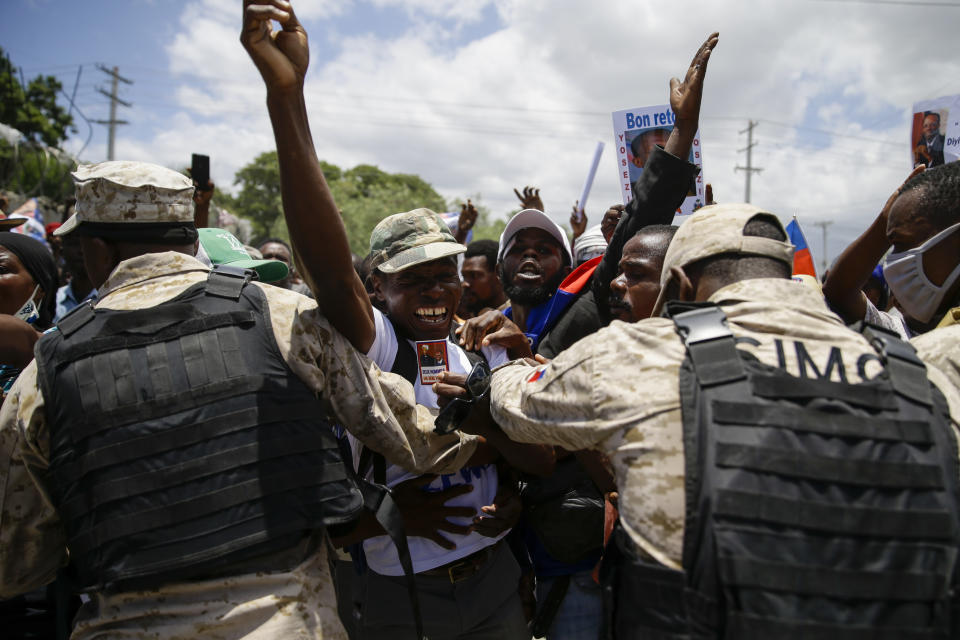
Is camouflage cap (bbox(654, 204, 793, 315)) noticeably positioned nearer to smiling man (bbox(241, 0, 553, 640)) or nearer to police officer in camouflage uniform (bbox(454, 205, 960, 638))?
police officer in camouflage uniform (bbox(454, 205, 960, 638))

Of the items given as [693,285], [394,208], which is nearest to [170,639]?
[693,285]

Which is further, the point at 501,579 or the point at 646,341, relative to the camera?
the point at 501,579

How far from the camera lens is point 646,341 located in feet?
5.29

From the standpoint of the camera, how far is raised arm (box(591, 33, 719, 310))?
9.37ft

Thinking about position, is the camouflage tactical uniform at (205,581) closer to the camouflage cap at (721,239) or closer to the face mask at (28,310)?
the camouflage cap at (721,239)

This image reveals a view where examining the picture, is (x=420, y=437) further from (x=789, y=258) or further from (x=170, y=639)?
(x=789, y=258)

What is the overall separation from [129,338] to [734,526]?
5.18 feet

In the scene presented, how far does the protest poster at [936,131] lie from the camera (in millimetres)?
3846

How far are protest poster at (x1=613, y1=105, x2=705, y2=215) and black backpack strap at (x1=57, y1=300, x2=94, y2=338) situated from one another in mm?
3111

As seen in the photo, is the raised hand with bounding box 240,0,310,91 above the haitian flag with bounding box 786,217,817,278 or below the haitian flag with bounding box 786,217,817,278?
above

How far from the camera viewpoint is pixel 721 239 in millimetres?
1770

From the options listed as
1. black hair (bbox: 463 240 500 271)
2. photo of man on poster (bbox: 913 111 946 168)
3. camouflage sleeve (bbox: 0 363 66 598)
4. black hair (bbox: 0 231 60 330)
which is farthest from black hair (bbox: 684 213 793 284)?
black hair (bbox: 463 240 500 271)

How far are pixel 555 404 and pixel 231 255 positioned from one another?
2.25 meters

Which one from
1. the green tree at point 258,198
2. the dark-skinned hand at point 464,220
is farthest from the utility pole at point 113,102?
the dark-skinned hand at point 464,220
